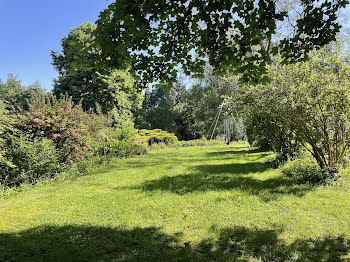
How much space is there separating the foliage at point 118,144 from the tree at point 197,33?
27.5ft

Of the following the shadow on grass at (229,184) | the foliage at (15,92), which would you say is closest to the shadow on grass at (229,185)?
the shadow on grass at (229,184)

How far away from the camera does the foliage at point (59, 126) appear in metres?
7.82

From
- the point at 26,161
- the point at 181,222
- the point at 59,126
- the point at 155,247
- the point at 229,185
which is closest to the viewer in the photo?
the point at 155,247

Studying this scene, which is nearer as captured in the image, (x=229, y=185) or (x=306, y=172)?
(x=229, y=185)

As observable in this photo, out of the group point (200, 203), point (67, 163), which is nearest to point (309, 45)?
point (200, 203)

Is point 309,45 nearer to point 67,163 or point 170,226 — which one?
point 170,226

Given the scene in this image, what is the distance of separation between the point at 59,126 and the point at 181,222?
6.35m

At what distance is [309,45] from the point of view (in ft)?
11.2

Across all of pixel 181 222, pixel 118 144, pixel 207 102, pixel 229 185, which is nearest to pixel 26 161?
pixel 181 222

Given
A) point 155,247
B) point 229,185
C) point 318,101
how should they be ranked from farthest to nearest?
1. point 229,185
2. point 318,101
3. point 155,247

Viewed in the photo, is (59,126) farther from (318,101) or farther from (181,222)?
(318,101)

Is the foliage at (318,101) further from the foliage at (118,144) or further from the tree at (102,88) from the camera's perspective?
the tree at (102,88)

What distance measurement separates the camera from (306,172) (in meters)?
6.49

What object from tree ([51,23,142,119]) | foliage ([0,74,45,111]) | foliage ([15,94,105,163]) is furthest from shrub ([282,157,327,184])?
foliage ([0,74,45,111])
